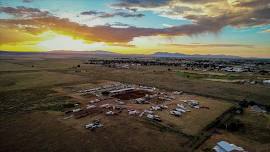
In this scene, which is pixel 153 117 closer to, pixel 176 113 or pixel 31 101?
pixel 176 113

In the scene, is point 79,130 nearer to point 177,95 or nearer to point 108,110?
point 108,110

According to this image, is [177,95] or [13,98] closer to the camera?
[13,98]

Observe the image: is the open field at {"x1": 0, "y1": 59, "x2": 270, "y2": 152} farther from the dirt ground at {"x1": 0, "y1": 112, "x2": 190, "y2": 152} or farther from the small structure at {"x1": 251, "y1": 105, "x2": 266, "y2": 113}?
the small structure at {"x1": 251, "y1": 105, "x2": 266, "y2": 113}

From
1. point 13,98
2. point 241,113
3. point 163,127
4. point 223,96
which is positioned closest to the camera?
point 163,127

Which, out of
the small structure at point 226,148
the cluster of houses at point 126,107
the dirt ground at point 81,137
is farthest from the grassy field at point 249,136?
the cluster of houses at point 126,107

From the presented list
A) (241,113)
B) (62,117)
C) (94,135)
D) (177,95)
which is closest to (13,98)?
(62,117)

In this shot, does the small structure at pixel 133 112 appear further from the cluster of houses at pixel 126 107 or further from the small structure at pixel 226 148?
the small structure at pixel 226 148

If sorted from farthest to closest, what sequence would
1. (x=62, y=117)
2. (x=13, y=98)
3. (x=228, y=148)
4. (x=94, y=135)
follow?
(x=13, y=98), (x=62, y=117), (x=94, y=135), (x=228, y=148)

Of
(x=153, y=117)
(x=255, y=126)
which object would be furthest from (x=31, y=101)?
(x=255, y=126)
